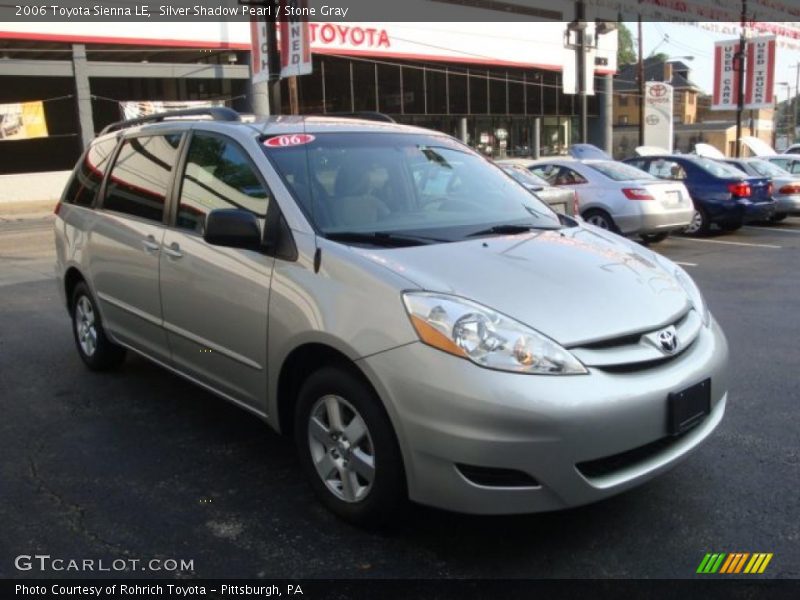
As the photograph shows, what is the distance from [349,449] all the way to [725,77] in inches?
1411

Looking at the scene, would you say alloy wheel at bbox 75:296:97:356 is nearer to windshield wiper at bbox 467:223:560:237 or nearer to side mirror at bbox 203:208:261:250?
side mirror at bbox 203:208:261:250

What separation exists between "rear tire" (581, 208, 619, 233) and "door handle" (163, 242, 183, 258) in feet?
28.4

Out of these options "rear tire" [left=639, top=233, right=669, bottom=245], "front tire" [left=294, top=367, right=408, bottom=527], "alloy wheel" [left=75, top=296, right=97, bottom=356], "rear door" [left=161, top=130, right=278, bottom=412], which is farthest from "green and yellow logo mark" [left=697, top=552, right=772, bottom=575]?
"rear tire" [left=639, top=233, right=669, bottom=245]

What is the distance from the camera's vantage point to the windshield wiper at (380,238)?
3381 mm

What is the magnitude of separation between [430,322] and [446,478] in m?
0.56

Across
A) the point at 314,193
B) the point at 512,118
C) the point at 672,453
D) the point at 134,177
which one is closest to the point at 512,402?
the point at 672,453

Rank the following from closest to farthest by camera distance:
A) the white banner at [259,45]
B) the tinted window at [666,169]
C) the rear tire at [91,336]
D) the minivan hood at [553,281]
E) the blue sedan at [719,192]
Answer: the minivan hood at [553,281] < the rear tire at [91,336] < the blue sedan at [719,192] < the tinted window at [666,169] < the white banner at [259,45]

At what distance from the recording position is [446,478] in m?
2.76

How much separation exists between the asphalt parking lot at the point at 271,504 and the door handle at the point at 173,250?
1.00 metres

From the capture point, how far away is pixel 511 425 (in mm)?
2652

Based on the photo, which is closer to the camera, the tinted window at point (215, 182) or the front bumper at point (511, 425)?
the front bumper at point (511, 425)

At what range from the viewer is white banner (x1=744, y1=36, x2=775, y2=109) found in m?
33.8

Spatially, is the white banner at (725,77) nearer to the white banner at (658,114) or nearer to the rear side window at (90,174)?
the white banner at (658,114)
